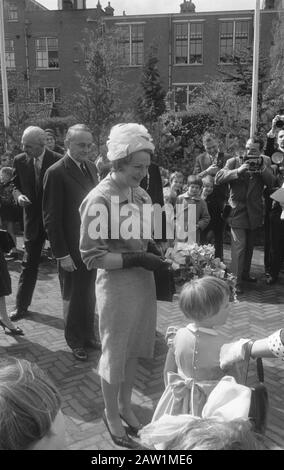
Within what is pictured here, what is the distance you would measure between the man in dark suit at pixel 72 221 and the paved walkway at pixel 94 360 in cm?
28

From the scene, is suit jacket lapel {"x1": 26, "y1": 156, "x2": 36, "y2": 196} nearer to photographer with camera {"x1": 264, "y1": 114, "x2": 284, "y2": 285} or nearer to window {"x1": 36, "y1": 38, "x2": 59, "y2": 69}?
photographer with camera {"x1": 264, "y1": 114, "x2": 284, "y2": 285}

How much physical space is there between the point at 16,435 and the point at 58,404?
0.15 meters

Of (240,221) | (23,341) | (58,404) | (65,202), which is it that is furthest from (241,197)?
(58,404)

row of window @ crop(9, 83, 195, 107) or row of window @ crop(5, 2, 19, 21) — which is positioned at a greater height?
row of window @ crop(5, 2, 19, 21)

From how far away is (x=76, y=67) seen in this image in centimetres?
3438

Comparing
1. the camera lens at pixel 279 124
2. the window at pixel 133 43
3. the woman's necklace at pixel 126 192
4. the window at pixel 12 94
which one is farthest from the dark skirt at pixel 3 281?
the window at pixel 133 43

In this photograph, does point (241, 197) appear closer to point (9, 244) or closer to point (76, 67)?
point (9, 244)

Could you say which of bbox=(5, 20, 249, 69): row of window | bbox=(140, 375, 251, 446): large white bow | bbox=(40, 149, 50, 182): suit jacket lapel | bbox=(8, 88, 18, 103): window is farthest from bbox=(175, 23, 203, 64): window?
bbox=(140, 375, 251, 446): large white bow

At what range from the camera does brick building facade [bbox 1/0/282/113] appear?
1260 inches

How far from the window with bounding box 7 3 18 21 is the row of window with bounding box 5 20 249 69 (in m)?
1.65

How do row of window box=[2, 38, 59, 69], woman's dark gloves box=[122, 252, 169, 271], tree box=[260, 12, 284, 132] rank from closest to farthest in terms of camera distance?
woman's dark gloves box=[122, 252, 169, 271], tree box=[260, 12, 284, 132], row of window box=[2, 38, 59, 69]

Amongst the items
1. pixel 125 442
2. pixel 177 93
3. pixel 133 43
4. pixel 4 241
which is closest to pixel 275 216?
pixel 4 241

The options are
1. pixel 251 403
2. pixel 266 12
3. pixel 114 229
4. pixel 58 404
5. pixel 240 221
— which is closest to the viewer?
pixel 58 404

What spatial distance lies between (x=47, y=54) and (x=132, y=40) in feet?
21.7
